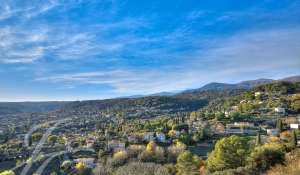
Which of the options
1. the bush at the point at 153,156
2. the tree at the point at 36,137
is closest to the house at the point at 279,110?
the bush at the point at 153,156

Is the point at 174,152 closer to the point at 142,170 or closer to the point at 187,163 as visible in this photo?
the point at 142,170

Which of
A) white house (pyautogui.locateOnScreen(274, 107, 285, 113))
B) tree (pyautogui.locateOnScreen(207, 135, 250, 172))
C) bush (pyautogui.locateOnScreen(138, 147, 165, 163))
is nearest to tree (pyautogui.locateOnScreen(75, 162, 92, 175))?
bush (pyautogui.locateOnScreen(138, 147, 165, 163))

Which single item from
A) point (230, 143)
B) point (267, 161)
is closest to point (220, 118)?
point (230, 143)

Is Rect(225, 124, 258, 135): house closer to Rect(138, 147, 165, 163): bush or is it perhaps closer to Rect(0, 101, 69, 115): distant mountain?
Rect(138, 147, 165, 163): bush

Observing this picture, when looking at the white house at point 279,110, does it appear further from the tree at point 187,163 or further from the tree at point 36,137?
the tree at point 36,137

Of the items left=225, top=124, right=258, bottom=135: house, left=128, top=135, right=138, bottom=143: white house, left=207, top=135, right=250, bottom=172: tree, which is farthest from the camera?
left=225, top=124, right=258, bottom=135: house

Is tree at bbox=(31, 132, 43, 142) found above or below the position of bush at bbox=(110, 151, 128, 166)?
above

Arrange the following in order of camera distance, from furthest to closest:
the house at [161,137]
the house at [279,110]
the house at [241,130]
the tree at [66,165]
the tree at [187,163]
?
the house at [279,110], the house at [241,130], the house at [161,137], the tree at [66,165], the tree at [187,163]

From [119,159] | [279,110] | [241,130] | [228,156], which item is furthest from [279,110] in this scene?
[228,156]
